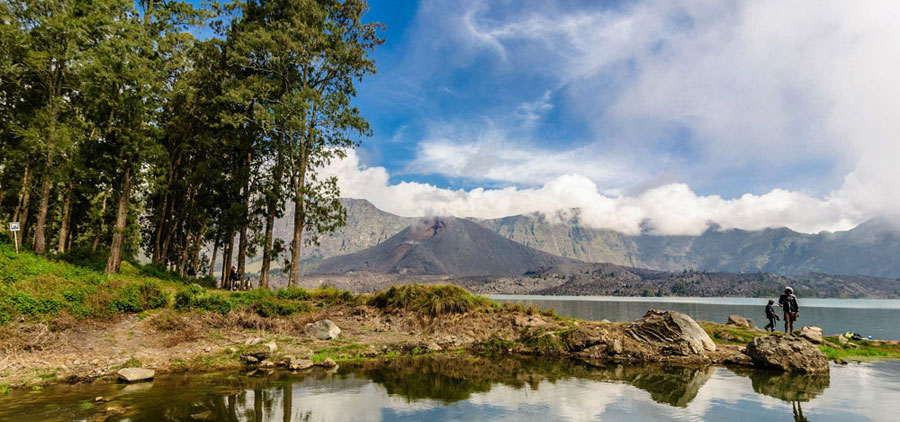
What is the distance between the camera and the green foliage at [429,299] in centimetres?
2373

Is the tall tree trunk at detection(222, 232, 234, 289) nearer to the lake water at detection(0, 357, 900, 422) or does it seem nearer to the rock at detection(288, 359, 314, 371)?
the rock at detection(288, 359, 314, 371)

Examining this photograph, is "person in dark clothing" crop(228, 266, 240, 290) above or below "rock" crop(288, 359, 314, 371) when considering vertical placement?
above

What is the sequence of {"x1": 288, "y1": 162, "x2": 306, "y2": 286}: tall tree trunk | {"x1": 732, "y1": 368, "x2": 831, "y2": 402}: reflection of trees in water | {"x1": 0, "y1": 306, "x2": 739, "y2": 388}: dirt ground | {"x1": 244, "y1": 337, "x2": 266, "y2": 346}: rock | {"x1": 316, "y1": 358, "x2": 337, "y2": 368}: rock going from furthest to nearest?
1. {"x1": 288, "y1": 162, "x2": 306, "y2": 286}: tall tree trunk
2. {"x1": 244, "y1": 337, "x2": 266, "y2": 346}: rock
3. {"x1": 316, "y1": 358, "x2": 337, "y2": 368}: rock
4. {"x1": 0, "y1": 306, "x2": 739, "y2": 388}: dirt ground
5. {"x1": 732, "y1": 368, "x2": 831, "y2": 402}: reflection of trees in water

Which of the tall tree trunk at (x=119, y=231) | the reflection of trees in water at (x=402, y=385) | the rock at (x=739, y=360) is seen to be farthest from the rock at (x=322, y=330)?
the rock at (x=739, y=360)

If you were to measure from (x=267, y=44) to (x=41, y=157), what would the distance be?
1593cm

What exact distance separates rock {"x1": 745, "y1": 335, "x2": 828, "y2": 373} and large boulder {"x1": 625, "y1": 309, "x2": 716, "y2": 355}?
203 cm

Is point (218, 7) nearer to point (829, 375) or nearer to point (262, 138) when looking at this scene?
point (262, 138)

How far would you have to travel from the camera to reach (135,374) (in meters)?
12.8

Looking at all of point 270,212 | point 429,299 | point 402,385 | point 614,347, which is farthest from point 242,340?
point 614,347

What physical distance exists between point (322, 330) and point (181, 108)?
992 inches

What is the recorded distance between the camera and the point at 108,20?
2567 cm

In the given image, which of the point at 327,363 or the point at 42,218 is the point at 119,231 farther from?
the point at 327,363

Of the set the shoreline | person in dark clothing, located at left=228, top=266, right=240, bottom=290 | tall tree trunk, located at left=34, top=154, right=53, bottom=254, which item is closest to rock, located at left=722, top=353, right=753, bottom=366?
the shoreline

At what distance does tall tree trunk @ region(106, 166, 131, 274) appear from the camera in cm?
2520
